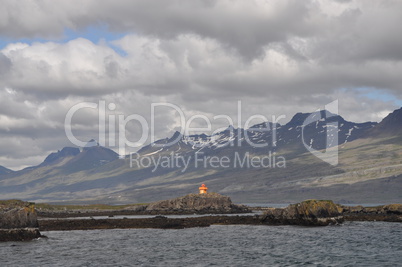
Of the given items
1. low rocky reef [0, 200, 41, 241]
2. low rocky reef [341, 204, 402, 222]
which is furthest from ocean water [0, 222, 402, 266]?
low rocky reef [341, 204, 402, 222]

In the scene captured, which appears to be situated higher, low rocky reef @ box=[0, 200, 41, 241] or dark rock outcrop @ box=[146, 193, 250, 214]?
low rocky reef @ box=[0, 200, 41, 241]

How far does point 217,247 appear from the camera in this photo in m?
71.0

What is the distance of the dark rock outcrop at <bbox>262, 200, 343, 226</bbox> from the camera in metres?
99.4

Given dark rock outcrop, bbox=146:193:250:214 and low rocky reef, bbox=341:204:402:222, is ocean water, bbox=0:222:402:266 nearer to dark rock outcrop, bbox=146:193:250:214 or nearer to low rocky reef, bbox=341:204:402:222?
low rocky reef, bbox=341:204:402:222

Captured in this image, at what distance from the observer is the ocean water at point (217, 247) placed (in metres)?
58.3

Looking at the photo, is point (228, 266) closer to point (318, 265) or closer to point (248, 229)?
point (318, 265)

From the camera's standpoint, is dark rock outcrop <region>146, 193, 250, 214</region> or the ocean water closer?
the ocean water

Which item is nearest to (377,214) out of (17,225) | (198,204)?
(198,204)

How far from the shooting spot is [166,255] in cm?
6419

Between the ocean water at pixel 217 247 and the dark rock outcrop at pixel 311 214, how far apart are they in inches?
213

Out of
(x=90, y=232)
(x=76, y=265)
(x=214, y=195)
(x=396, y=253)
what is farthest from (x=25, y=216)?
(x=214, y=195)

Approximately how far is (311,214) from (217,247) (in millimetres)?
34570

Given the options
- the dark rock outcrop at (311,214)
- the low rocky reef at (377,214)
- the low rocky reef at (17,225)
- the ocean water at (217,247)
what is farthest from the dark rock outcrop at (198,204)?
the low rocky reef at (17,225)

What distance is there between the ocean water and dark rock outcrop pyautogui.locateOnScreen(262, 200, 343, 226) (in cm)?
541
